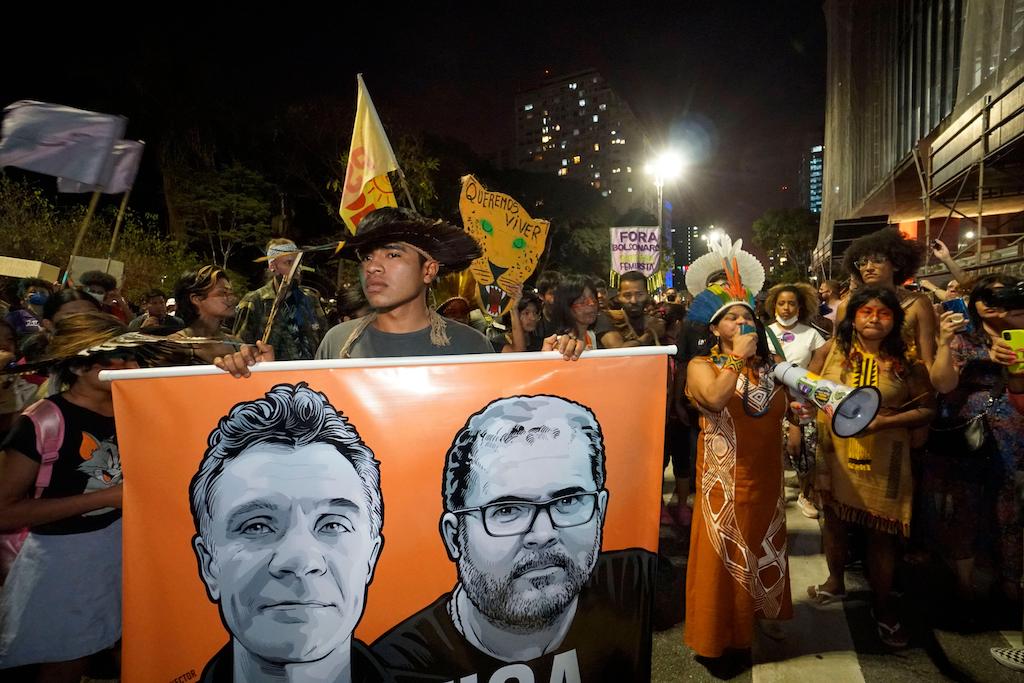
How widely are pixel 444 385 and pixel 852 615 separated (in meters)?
3.01

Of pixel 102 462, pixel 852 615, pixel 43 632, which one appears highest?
pixel 102 462

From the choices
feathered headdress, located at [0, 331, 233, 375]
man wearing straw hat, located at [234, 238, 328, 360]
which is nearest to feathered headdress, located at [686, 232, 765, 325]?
feathered headdress, located at [0, 331, 233, 375]

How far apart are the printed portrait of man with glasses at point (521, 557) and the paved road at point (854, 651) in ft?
3.63

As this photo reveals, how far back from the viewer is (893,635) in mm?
2992

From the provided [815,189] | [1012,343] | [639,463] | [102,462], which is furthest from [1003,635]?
[815,189]

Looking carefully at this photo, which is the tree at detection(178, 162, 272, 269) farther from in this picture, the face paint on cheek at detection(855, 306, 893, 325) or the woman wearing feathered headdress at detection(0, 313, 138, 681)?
the face paint on cheek at detection(855, 306, 893, 325)

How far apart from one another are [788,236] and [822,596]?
51.0 meters

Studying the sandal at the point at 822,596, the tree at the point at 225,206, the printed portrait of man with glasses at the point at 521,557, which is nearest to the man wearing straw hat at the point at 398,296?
the printed portrait of man with glasses at the point at 521,557

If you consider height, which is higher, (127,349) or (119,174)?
(119,174)

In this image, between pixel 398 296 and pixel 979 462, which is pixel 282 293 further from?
pixel 979 462

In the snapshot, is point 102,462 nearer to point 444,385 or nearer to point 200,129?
point 444,385

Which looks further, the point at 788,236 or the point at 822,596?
the point at 788,236

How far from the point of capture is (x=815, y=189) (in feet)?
415

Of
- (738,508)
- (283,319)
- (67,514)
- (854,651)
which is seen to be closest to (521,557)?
(738,508)
